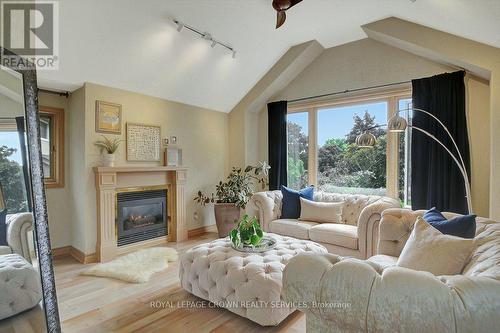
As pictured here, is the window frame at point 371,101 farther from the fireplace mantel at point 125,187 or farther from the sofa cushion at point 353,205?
the fireplace mantel at point 125,187

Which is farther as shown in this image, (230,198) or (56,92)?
(230,198)

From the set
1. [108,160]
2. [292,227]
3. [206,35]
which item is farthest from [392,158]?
[108,160]

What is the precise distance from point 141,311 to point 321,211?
2.48 meters

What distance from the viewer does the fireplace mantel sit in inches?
136

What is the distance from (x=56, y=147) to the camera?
370cm

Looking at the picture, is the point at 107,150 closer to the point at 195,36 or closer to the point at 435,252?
the point at 195,36

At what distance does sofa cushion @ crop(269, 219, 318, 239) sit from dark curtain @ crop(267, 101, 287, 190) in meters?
1.18

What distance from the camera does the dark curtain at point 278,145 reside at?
491 centimetres

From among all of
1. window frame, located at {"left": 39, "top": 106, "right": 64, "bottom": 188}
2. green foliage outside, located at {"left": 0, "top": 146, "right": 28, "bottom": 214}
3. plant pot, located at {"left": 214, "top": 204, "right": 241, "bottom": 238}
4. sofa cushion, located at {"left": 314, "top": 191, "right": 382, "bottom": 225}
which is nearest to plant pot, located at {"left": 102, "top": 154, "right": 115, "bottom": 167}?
window frame, located at {"left": 39, "top": 106, "right": 64, "bottom": 188}

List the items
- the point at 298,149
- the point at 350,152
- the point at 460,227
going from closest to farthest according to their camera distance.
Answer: the point at 460,227 < the point at 350,152 < the point at 298,149

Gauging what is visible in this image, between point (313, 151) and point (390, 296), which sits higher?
point (313, 151)

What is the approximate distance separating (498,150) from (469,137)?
0.54 m

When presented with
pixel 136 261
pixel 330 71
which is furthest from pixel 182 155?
pixel 330 71

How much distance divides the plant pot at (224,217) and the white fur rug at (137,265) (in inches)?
37.7
